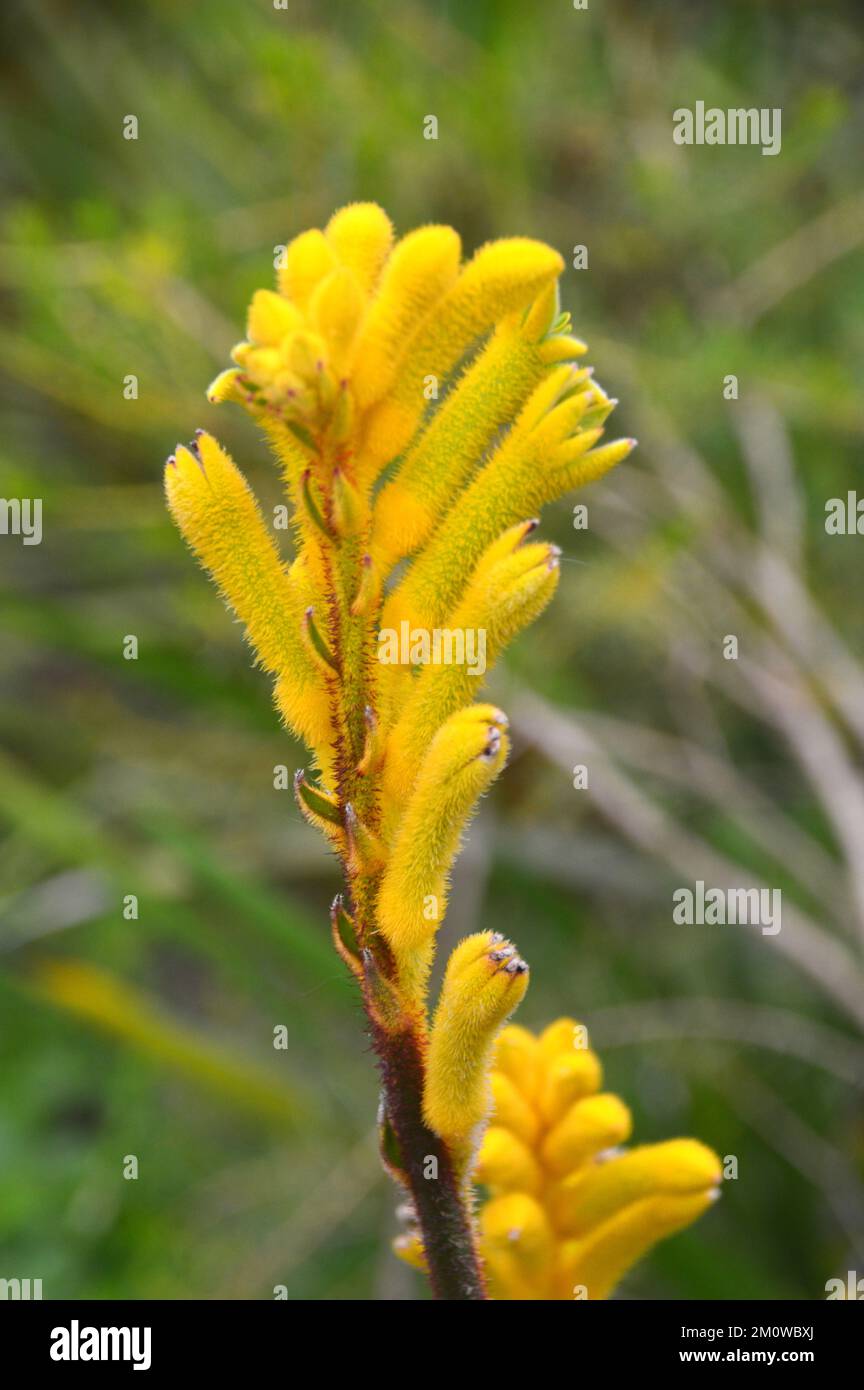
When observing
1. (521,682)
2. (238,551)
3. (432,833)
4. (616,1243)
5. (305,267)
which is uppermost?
(521,682)

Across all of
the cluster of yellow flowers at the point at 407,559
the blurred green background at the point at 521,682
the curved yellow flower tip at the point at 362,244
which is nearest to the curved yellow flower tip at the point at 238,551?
the cluster of yellow flowers at the point at 407,559

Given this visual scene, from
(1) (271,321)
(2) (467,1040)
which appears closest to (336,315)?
(1) (271,321)

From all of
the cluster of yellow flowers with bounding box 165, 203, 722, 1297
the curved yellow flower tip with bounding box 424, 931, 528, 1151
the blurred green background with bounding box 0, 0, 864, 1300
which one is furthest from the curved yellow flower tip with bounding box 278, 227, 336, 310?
the blurred green background with bounding box 0, 0, 864, 1300

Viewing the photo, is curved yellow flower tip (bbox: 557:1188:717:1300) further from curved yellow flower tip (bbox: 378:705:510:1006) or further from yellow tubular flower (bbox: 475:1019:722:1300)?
curved yellow flower tip (bbox: 378:705:510:1006)

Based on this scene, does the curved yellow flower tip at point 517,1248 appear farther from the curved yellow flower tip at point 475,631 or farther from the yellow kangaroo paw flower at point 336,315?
the yellow kangaroo paw flower at point 336,315

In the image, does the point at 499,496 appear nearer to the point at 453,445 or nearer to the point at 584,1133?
the point at 453,445

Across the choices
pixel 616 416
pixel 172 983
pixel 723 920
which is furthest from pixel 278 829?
pixel 172 983
